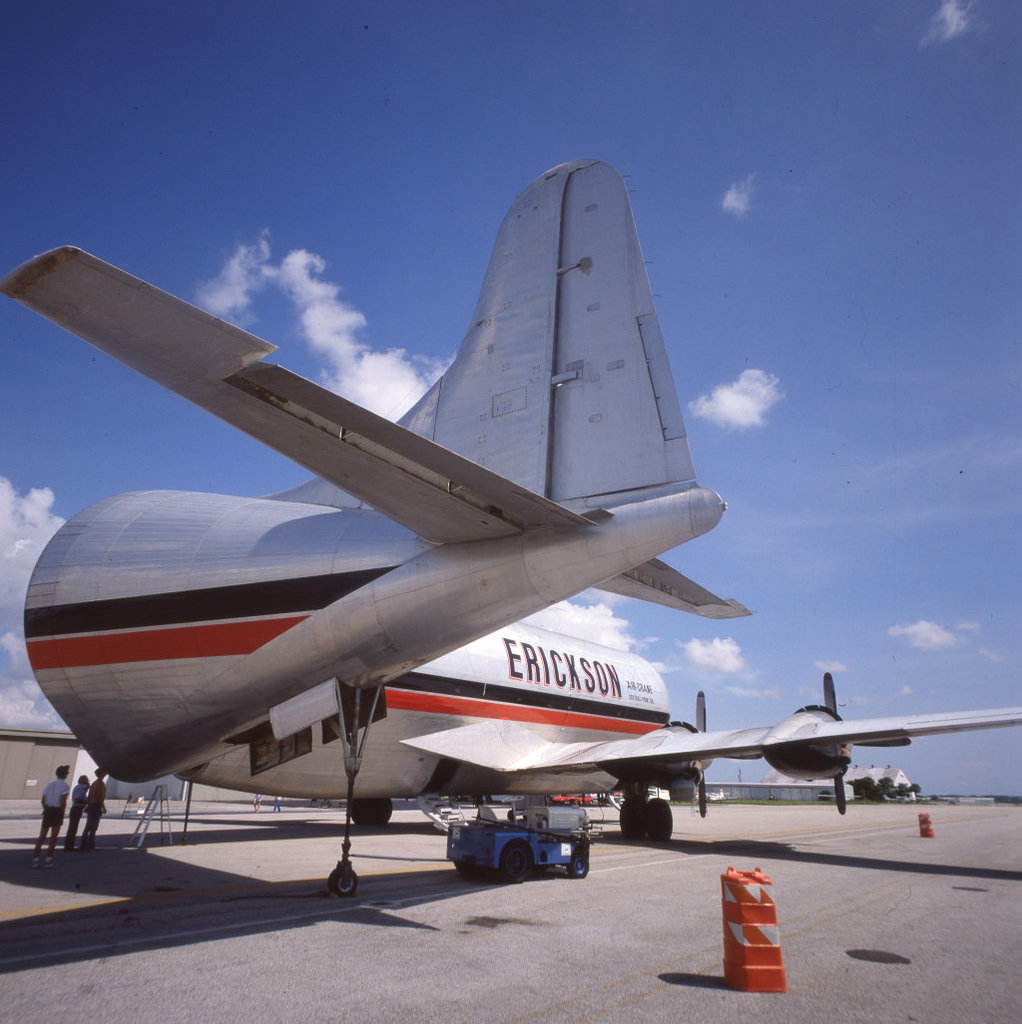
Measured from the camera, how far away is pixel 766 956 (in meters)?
5.48

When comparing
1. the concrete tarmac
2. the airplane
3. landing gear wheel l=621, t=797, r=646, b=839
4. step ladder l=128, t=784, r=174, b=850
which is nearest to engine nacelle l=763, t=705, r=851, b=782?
the concrete tarmac

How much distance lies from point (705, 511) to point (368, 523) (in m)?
4.37

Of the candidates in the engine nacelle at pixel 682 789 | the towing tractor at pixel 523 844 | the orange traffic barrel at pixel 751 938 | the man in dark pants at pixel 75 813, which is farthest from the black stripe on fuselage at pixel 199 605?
the engine nacelle at pixel 682 789

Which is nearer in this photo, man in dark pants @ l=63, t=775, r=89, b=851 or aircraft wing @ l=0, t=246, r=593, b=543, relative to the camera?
aircraft wing @ l=0, t=246, r=593, b=543

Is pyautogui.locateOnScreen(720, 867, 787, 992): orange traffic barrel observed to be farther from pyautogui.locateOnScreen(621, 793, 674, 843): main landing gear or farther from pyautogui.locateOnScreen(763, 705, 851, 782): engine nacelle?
pyautogui.locateOnScreen(621, 793, 674, 843): main landing gear

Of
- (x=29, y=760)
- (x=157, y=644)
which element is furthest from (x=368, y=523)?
(x=29, y=760)

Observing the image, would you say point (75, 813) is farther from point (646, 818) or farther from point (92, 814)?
point (646, 818)

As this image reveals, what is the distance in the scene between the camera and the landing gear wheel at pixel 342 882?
8.77 meters

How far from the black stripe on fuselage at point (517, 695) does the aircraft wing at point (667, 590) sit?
194 inches

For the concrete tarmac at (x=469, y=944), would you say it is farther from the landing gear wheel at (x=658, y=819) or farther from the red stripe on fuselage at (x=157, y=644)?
the landing gear wheel at (x=658, y=819)

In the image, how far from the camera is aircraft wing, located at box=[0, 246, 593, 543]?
15.5 ft

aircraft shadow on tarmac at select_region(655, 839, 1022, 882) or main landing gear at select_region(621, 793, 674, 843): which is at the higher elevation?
main landing gear at select_region(621, 793, 674, 843)

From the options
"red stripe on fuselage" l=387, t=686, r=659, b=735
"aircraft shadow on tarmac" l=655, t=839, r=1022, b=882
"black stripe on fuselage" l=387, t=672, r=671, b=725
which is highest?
"black stripe on fuselage" l=387, t=672, r=671, b=725

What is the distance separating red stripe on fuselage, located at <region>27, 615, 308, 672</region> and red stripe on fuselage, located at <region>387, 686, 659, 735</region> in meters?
6.46
